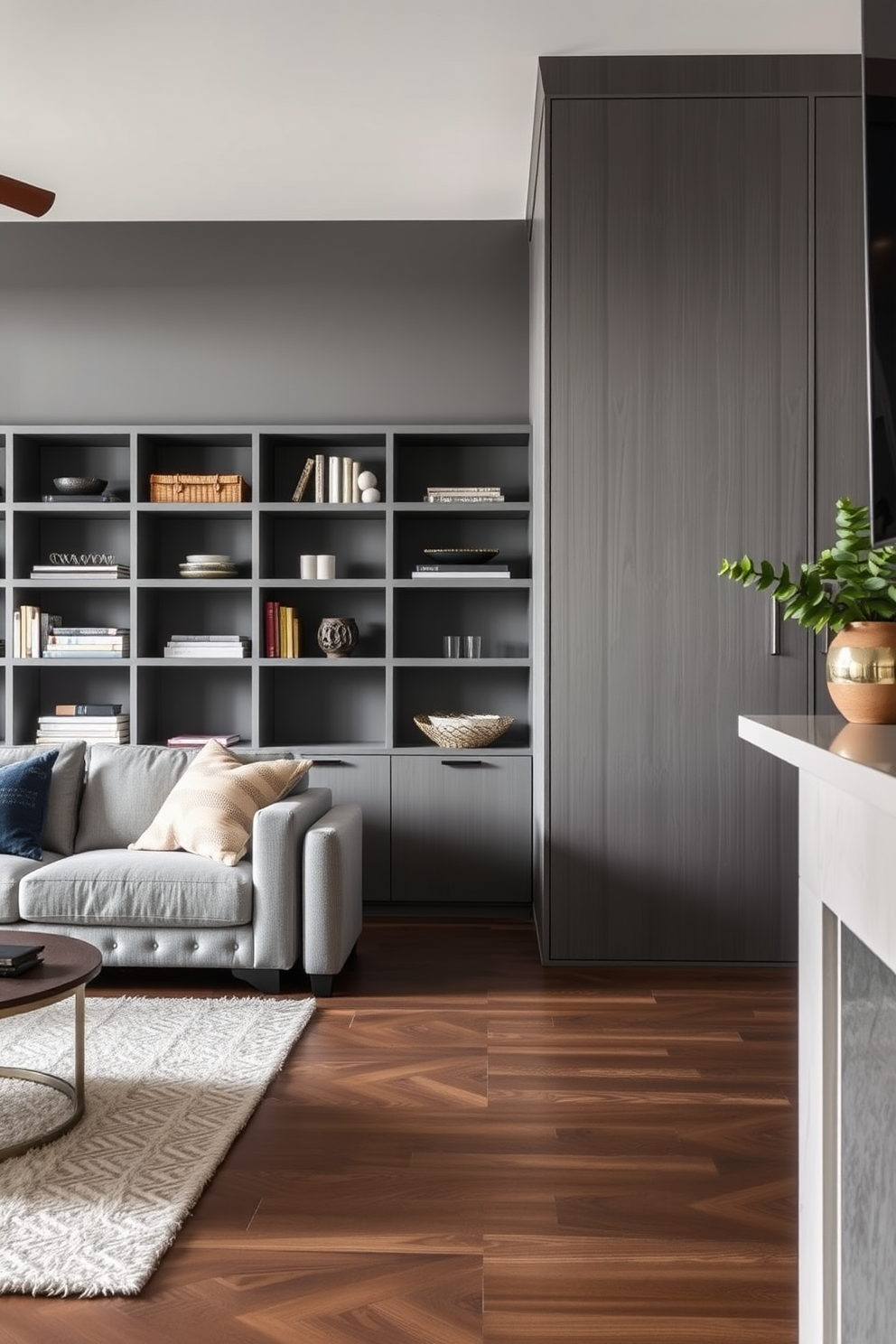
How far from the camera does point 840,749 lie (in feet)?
3.22

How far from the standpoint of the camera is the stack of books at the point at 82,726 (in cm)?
479

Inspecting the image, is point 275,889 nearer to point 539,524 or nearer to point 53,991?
point 53,991

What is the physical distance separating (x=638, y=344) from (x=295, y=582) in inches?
71.0

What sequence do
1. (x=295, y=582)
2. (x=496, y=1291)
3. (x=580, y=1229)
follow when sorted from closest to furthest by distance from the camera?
(x=496, y=1291), (x=580, y=1229), (x=295, y=582)

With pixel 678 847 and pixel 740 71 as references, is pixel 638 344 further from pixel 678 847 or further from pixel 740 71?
pixel 678 847

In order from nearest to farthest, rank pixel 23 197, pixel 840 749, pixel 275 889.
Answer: pixel 840 749 < pixel 23 197 < pixel 275 889

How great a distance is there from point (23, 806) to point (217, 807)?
72 cm

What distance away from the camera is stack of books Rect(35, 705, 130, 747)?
4.79m

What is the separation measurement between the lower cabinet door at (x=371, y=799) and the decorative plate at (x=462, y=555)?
91 cm

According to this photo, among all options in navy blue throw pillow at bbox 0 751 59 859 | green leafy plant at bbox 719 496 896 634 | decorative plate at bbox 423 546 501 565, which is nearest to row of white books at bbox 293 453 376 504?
decorative plate at bbox 423 546 501 565

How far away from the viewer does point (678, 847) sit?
151 inches

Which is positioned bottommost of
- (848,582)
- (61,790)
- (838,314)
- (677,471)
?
(61,790)

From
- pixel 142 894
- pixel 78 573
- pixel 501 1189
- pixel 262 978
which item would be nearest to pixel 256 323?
pixel 78 573

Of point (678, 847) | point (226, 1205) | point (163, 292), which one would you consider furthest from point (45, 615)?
point (226, 1205)
